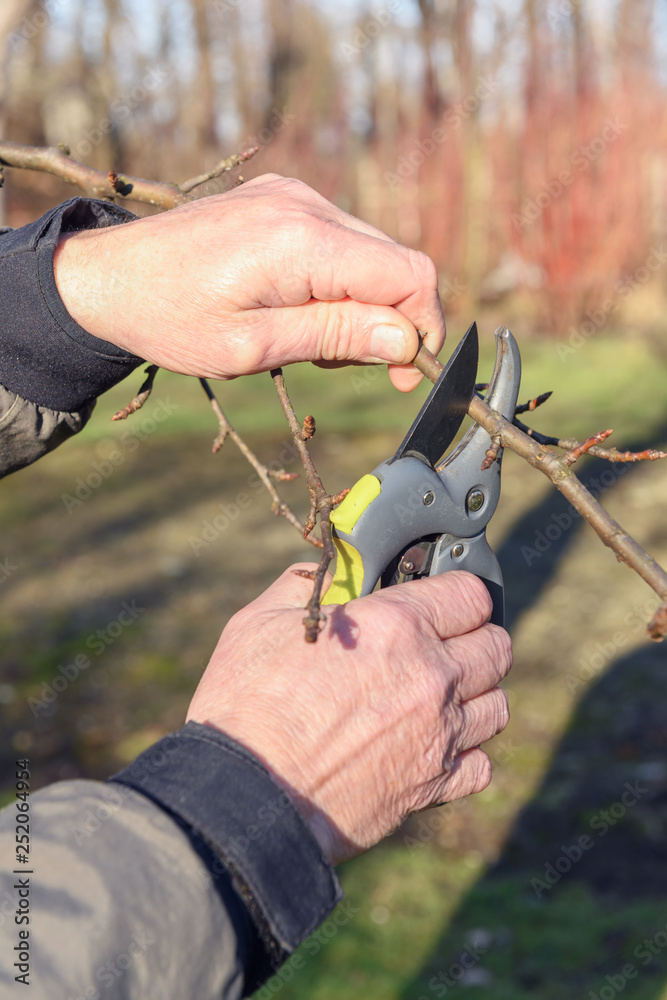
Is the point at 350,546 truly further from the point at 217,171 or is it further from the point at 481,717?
the point at 217,171

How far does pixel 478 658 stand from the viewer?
61.3 inches

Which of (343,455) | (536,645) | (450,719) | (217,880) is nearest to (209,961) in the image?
(217,880)

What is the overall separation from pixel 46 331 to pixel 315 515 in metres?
0.72

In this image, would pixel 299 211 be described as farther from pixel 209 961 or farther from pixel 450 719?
pixel 209 961

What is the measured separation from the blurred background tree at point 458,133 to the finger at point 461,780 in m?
8.00

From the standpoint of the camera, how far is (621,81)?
11633mm

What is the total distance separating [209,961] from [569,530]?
575 centimetres

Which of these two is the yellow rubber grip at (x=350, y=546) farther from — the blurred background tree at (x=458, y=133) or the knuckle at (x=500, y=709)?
the blurred background tree at (x=458, y=133)

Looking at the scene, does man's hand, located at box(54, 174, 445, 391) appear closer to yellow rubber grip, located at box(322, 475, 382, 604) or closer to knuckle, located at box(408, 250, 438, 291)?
knuckle, located at box(408, 250, 438, 291)

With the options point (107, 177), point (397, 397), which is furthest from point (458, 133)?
point (107, 177)

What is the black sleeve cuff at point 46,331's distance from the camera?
1.76m

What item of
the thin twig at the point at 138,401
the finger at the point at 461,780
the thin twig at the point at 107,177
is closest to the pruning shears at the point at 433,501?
the finger at the point at 461,780

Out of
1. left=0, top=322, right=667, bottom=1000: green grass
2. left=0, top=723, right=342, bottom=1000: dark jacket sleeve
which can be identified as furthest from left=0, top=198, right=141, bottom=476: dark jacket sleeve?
left=0, top=322, right=667, bottom=1000: green grass

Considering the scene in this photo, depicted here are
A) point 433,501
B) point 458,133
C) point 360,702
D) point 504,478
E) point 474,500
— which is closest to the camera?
point 360,702
